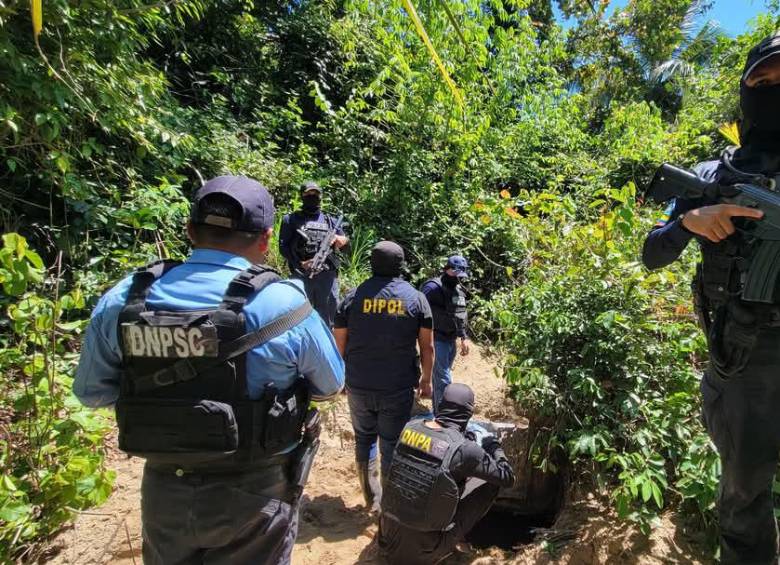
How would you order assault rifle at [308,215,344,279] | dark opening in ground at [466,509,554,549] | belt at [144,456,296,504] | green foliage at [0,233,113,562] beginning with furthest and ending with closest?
assault rifle at [308,215,344,279] < dark opening in ground at [466,509,554,549] < green foliage at [0,233,113,562] < belt at [144,456,296,504]

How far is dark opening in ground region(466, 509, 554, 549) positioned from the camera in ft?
11.9

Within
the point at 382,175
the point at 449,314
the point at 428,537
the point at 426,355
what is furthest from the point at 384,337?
the point at 382,175

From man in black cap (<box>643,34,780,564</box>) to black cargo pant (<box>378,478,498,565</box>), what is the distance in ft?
4.12

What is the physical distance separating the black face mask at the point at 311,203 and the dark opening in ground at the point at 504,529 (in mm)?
3445

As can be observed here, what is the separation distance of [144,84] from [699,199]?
15.3ft

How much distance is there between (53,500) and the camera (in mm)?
2215

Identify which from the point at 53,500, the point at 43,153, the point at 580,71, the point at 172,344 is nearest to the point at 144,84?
the point at 43,153

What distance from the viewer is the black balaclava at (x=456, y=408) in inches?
103

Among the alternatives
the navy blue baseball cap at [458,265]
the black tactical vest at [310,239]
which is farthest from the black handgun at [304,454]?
the black tactical vest at [310,239]

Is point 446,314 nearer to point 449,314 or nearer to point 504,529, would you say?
point 449,314

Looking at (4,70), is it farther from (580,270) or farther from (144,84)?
(580,270)

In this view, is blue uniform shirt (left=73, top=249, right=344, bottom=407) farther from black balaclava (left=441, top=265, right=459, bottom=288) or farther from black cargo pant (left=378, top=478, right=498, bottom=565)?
black balaclava (left=441, top=265, right=459, bottom=288)

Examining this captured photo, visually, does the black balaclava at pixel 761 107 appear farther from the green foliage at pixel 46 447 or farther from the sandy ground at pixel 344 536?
the green foliage at pixel 46 447

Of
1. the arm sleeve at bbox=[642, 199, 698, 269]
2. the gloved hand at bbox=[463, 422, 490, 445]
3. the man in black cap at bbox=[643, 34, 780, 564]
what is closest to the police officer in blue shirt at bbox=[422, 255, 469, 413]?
the gloved hand at bbox=[463, 422, 490, 445]
